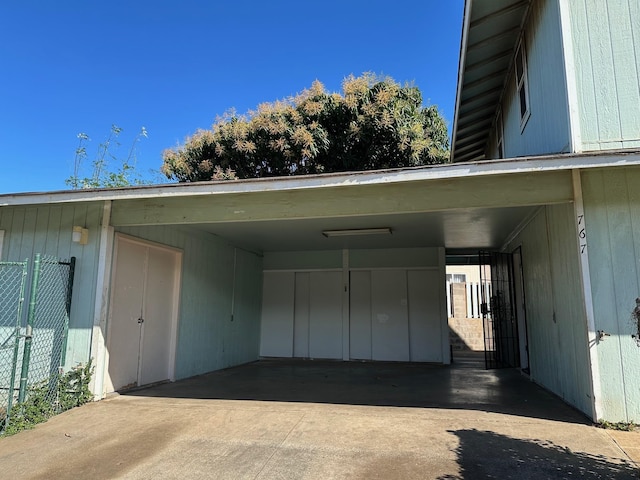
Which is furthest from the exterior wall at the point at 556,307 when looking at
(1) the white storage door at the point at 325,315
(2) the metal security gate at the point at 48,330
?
(2) the metal security gate at the point at 48,330

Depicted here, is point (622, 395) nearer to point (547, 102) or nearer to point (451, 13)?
point (547, 102)

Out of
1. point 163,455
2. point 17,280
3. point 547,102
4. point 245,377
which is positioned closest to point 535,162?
point 547,102

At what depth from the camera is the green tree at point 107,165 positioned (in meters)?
13.6

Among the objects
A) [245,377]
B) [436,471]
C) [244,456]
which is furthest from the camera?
[245,377]

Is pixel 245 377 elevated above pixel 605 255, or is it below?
below

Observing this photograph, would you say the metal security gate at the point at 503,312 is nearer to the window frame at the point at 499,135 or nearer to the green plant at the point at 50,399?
the window frame at the point at 499,135

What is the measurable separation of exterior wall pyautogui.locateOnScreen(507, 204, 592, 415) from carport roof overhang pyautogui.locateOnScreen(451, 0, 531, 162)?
3.02 meters

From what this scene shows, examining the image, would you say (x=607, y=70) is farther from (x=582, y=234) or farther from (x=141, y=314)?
(x=141, y=314)

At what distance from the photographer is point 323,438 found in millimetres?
3812

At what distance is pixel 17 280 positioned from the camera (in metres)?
5.68

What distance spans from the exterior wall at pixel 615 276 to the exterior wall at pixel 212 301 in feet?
19.7

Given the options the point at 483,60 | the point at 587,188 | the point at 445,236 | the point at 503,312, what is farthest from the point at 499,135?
the point at 587,188

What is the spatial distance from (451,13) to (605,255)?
22.6 ft

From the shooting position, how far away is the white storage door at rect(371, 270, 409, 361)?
32.5 ft
